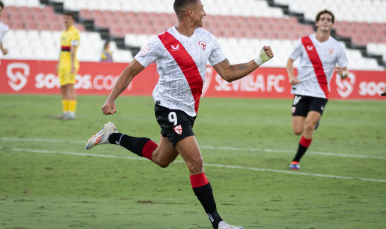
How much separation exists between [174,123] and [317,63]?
4.25 metres

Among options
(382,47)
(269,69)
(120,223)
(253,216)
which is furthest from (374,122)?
(382,47)

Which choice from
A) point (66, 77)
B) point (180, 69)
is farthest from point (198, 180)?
point (66, 77)

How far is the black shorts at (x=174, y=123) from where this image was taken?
14.8ft

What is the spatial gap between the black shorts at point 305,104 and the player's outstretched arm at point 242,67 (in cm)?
343

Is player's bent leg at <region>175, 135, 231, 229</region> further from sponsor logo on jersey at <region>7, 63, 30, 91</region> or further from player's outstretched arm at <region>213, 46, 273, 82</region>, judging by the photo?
sponsor logo on jersey at <region>7, 63, 30, 91</region>

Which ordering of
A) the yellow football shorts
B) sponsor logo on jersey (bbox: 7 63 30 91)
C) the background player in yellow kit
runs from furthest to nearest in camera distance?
sponsor logo on jersey (bbox: 7 63 30 91) < the yellow football shorts < the background player in yellow kit

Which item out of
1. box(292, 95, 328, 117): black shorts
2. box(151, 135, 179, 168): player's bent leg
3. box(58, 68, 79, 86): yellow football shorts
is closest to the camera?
box(151, 135, 179, 168): player's bent leg

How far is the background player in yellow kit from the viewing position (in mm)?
12648

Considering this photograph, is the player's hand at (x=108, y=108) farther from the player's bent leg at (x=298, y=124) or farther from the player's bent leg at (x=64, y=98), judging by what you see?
the player's bent leg at (x=64, y=98)

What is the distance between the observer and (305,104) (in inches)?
319

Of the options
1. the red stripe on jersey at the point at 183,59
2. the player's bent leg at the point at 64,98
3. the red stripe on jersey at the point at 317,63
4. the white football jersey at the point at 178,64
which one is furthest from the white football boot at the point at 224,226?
the player's bent leg at the point at 64,98

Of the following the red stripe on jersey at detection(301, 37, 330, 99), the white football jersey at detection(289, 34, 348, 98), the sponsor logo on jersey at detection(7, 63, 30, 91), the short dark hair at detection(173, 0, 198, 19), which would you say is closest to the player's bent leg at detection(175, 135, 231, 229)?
the short dark hair at detection(173, 0, 198, 19)

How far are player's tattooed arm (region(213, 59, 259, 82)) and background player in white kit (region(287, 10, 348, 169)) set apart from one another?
3308 millimetres

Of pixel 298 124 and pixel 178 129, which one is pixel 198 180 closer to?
pixel 178 129
